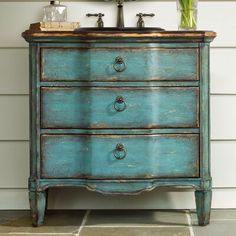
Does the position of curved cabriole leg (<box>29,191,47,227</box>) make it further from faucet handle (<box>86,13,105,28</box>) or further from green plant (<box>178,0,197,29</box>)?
green plant (<box>178,0,197,29</box>)

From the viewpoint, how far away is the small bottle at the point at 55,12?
2.76 meters

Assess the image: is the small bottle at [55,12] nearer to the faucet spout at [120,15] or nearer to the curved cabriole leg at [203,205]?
the faucet spout at [120,15]

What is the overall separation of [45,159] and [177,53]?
0.67 metres

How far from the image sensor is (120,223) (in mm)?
2623

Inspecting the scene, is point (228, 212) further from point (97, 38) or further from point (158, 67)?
point (97, 38)

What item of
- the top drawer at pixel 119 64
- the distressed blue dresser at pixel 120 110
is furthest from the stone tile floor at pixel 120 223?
the top drawer at pixel 119 64

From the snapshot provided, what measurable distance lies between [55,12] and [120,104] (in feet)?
2.00

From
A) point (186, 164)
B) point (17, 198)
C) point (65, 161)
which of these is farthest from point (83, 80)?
point (17, 198)

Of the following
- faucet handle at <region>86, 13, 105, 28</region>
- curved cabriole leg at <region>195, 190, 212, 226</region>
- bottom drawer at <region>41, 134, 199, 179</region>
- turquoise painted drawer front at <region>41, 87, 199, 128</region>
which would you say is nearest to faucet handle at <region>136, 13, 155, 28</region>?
faucet handle at <region>86, 13, 105, 28</region>

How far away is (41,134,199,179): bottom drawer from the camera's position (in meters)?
2.44

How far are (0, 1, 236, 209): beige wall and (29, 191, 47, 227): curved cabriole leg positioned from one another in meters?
0.36

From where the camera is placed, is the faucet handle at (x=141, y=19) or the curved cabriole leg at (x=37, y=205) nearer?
the curved cabriole leg at (x=37, y=205)

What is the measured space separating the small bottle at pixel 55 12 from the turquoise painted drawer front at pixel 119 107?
0.45m

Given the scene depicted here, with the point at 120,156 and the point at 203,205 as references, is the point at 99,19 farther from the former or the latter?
the point at 203,205
